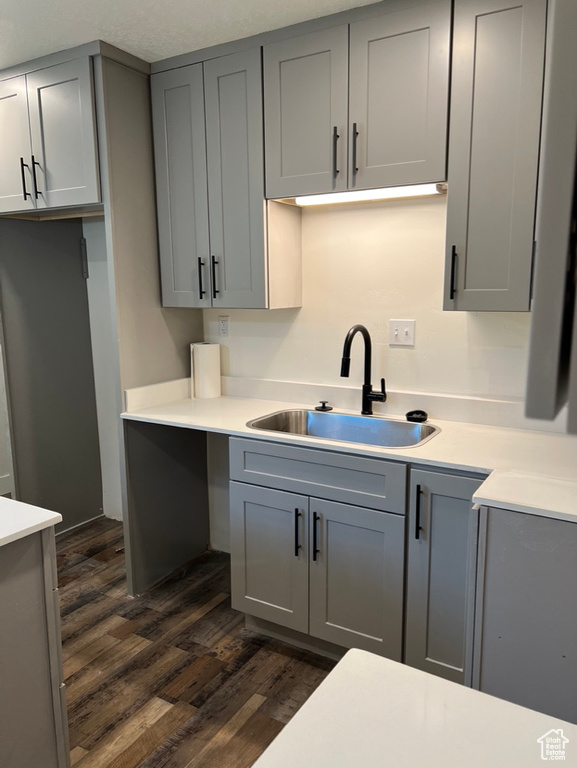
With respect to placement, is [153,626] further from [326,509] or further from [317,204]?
[317,204]

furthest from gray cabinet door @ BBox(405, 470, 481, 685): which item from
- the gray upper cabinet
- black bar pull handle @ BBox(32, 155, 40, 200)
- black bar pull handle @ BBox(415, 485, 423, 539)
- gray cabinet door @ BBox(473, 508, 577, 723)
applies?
black bar pull handle @ BBox(32, 155, 40, 200)

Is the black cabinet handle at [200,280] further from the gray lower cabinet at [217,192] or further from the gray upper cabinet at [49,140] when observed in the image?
the gray upper cabinet at [49,140]

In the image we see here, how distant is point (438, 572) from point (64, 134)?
Answer: 7.98ft

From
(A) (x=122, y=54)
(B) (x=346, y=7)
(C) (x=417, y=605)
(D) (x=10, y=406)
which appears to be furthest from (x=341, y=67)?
(D) (x=10, y=406)

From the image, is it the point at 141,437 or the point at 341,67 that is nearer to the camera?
the point at 341,67

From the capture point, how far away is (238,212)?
2537 millimetres

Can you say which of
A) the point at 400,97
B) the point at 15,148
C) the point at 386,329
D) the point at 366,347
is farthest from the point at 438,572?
the point at 15,148

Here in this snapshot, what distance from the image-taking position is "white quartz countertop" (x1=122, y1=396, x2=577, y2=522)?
156cm

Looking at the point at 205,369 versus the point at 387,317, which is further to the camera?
the point at 205,369

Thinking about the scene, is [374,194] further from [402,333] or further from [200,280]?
[200,280]

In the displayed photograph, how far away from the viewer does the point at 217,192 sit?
2.58m

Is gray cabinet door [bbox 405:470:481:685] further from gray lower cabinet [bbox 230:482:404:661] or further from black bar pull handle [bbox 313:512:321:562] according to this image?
black bar pull handle [bbox 313:512:321:562]

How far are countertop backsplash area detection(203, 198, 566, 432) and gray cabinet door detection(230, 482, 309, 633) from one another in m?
0.64

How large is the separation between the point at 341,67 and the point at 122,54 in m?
1.01
